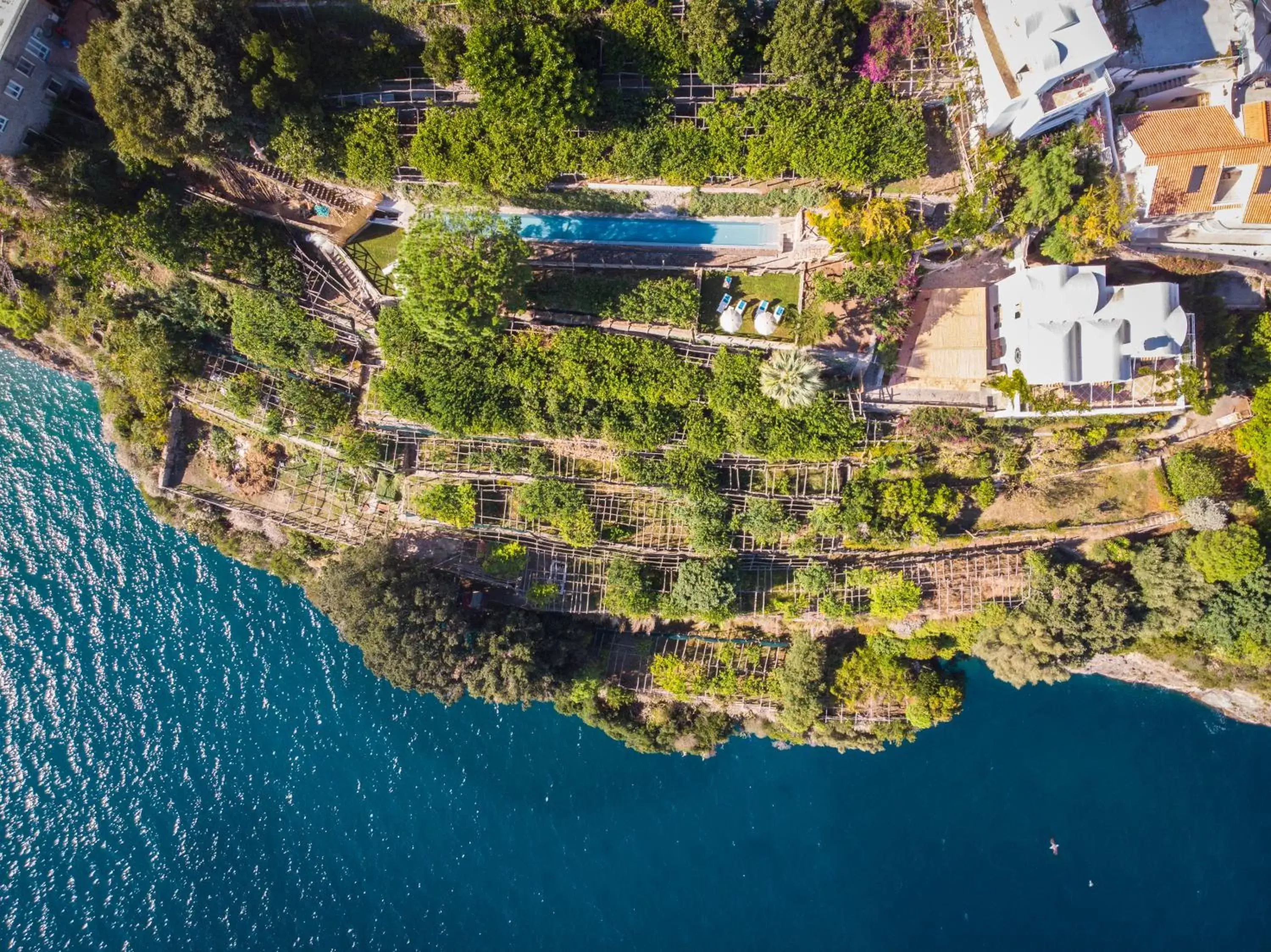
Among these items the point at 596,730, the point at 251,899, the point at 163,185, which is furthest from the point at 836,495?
the point at 251,899

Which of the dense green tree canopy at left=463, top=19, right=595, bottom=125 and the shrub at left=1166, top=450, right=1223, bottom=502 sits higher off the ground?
the dense green tree canopy at left=463, top=19, right=595, bottom=125

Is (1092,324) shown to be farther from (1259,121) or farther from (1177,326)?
(1259,121)

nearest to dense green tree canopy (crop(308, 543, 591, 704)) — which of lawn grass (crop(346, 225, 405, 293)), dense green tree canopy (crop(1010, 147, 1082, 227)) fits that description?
lawn grass (crop(346, 225, 405, 293))

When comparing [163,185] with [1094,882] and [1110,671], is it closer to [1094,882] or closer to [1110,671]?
[1110,671]

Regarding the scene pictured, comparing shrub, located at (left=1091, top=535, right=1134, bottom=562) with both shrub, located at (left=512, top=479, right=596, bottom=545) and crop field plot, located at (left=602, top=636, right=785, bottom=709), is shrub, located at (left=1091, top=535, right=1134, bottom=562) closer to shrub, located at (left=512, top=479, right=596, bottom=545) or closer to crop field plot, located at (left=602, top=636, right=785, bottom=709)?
crop field plot, located at (left=602, top=636, right=785, bottom=709)

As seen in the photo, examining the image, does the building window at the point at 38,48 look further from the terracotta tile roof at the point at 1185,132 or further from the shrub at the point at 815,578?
the terracotta tile roof at the point at 1185,132

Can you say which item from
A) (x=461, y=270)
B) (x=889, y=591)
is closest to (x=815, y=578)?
A: (x=889, y=591)
